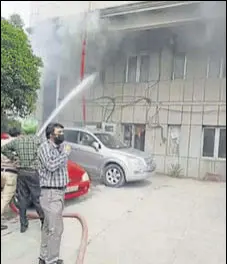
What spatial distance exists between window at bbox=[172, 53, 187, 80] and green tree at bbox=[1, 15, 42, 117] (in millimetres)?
757

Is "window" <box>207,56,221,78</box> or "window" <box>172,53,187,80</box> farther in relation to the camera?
"window" <box>207,56,221,78</box>

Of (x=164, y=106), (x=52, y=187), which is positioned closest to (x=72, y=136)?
(x=52, y=187)

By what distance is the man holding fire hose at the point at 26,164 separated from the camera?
1.80 meters

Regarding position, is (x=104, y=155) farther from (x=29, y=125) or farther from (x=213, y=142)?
(x=213, y=142)

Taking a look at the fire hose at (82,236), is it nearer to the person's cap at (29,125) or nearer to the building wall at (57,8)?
the person's cap at (29,125)

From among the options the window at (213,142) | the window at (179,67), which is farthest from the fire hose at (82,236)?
the window at (179,67)

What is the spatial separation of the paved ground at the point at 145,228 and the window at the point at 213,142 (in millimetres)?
240

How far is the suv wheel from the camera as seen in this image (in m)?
2.17

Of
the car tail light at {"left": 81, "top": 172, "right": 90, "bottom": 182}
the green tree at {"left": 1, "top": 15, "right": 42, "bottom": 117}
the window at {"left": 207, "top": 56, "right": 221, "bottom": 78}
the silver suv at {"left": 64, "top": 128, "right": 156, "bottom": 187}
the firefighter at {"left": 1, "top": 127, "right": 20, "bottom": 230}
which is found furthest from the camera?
the car tail light at {"left": 81, "top": 172, "right": 90, "bottom": 182}

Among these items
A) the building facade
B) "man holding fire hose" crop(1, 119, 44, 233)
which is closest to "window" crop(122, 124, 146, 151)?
the building facade

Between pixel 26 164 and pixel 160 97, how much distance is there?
0.89 m

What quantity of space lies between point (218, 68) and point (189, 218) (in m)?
1.54

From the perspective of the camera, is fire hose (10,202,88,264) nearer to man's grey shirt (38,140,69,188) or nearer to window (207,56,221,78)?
man's grey shirt (38,140,69,188)

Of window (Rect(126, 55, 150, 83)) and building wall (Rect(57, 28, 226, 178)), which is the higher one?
window (Rect(126, 55, 150, 83))
